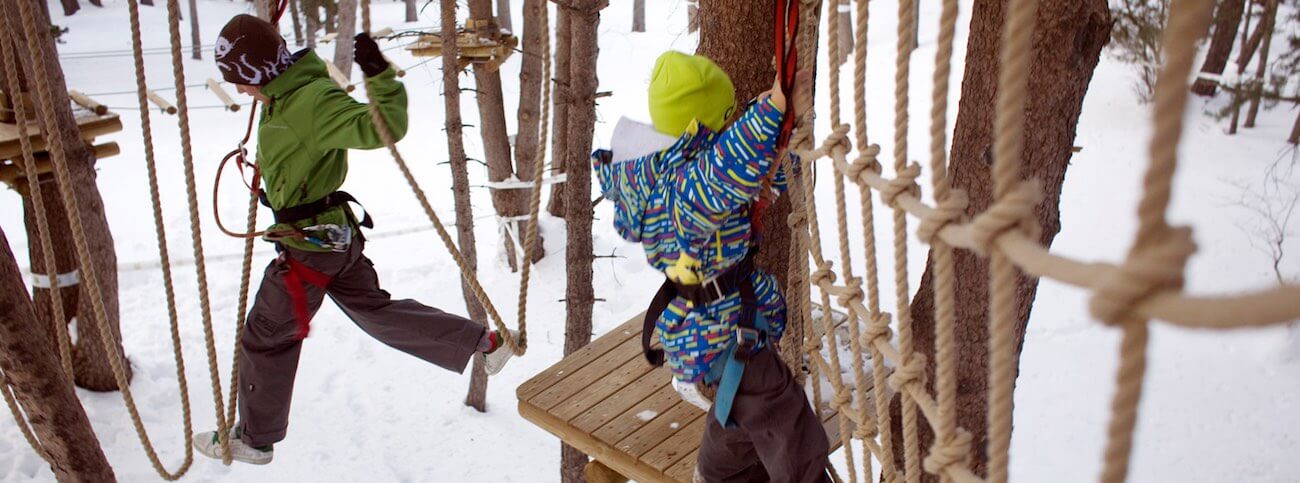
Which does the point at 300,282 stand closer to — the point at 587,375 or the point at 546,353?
the point at 587,375

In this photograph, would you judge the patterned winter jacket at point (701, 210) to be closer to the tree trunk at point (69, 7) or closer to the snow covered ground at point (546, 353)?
the snow covered ground at point (546, 353)

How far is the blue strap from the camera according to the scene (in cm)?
169

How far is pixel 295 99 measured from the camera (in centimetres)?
192

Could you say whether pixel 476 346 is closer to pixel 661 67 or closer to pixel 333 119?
pixel 333 119

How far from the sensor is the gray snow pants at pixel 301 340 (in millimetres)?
2131

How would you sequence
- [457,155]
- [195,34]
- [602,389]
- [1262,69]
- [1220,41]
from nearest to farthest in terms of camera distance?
1. [602,389]
2. [457,155]
3. [1262,69]
4. [1220,41]
5. [195,34]

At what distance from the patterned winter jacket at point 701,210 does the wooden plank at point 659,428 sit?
0.51 metres

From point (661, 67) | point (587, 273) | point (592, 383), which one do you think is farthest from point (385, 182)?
point (661, 67)

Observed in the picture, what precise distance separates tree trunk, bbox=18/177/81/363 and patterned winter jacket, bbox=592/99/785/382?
355cm

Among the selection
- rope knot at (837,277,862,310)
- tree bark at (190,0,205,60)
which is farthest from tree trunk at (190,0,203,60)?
rope knot at (837,277,862,310)

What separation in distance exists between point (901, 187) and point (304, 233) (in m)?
1.32

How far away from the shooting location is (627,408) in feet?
7.82

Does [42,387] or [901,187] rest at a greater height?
[901,187]

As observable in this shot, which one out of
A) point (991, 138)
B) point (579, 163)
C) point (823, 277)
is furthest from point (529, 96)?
point (823, 277)
